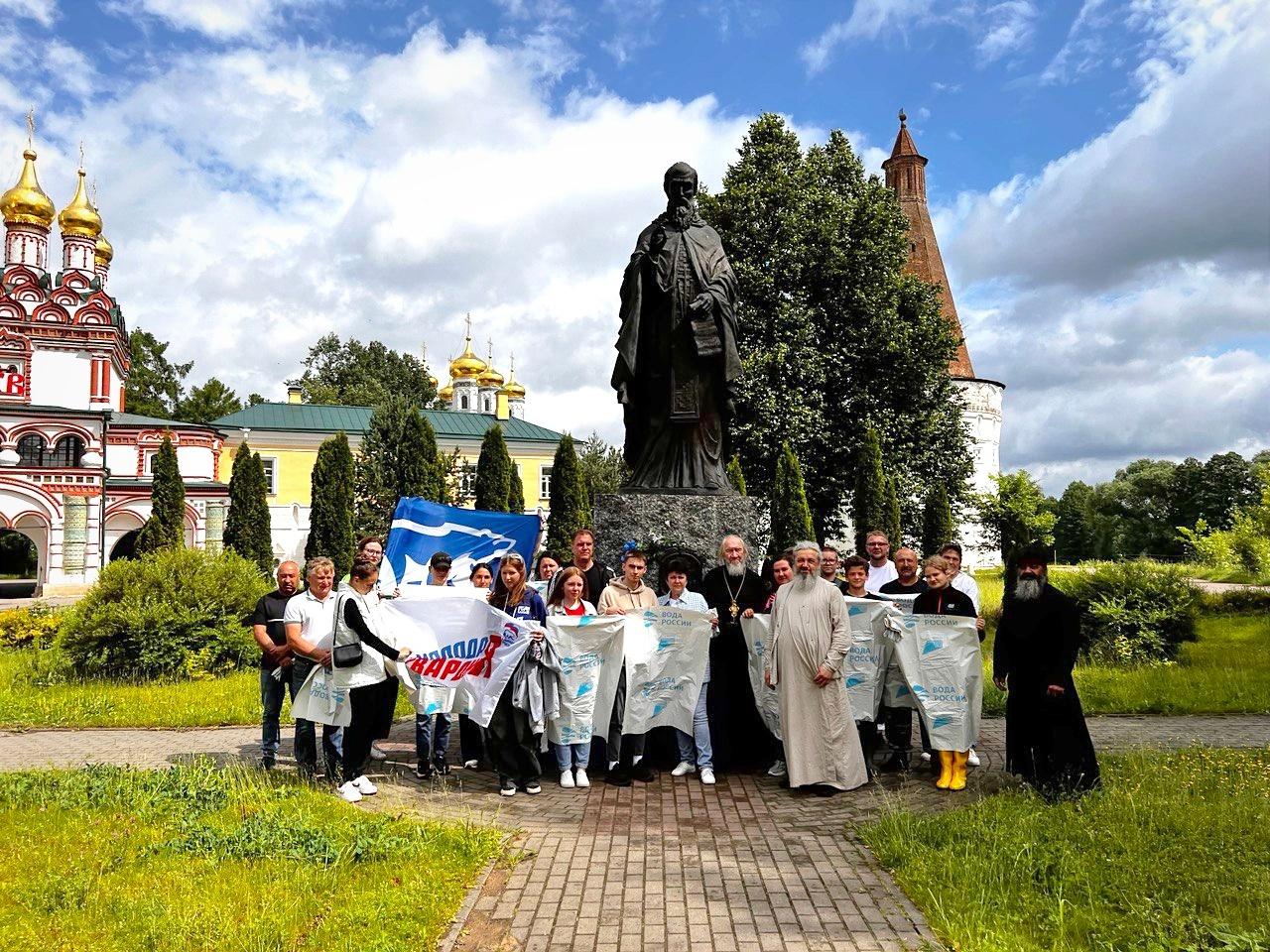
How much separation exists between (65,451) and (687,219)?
119ft

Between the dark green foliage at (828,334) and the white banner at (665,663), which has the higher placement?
the dark green foliage at (828,334)

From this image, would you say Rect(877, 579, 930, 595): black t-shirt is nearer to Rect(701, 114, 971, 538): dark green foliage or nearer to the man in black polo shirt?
the man in black polo shirt

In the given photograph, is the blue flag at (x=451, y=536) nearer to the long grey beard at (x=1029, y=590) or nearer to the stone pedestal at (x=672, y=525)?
the stone pedestal at (x=672, y=525)

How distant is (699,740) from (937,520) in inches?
794

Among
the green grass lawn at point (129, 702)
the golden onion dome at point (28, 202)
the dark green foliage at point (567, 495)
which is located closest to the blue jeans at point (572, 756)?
the green grass lawn at point (129, 702)

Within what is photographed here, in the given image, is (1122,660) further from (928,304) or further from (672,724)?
(928,304)

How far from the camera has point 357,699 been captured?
21.0ft

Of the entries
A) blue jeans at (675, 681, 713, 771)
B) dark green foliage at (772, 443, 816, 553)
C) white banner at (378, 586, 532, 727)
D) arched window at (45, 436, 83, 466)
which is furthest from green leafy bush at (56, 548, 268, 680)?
arched window at (45, 436, 83, 466)

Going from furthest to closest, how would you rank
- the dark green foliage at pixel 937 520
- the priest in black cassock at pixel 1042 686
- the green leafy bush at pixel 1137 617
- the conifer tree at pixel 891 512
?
the dark green foliage at pixel 937 520
the conifer tree at pixel 891 512
the green leafy bush at pixel 1137 617
the priest in black cassock at pixel 1042 686

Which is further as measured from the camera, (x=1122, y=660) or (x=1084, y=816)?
(x=1122, y=660)

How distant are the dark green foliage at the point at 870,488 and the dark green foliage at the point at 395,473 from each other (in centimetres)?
1641

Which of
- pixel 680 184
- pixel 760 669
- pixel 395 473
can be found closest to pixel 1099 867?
pixel 760 669

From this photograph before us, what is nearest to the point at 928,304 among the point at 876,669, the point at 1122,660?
the point at 1122,660

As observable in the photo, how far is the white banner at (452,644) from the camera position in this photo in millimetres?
6672
